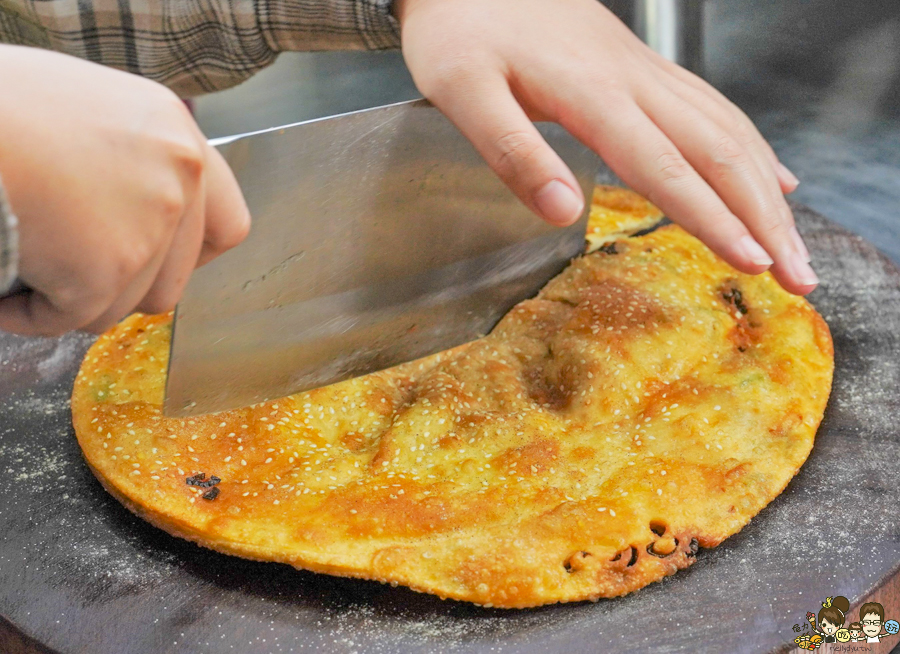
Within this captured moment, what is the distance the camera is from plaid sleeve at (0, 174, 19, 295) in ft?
2.80

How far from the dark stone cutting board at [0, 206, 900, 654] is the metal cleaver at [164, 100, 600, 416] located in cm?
35

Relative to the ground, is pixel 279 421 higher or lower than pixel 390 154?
lower

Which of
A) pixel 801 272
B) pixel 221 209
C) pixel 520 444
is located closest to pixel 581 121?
pixel 801 272

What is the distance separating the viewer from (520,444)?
1734mm

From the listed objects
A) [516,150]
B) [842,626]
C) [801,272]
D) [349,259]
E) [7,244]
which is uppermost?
[7,244]

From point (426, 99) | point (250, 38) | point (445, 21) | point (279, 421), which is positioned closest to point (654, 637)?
point (279, 421)

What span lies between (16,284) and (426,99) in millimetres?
924

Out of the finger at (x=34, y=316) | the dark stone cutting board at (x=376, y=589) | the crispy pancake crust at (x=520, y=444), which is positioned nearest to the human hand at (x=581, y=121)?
the crispy pancake crust at (x=520, y=444)

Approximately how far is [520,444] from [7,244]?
1.13 metres

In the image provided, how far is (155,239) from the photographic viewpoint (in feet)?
3.33

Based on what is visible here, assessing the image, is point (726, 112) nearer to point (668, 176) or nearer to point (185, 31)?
point (668, 176)

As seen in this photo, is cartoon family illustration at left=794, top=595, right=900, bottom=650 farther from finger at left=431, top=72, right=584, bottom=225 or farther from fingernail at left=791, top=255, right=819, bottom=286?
finger at left=431, top=72, right=584, bottom=225

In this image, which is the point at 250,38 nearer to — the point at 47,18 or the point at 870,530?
the point at 47,18

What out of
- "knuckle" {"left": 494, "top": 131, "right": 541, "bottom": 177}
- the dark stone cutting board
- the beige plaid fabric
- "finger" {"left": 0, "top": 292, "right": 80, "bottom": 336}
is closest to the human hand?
"knuckle" {"left": 494, "top": 131, "right": 541, "bottom": 177}
